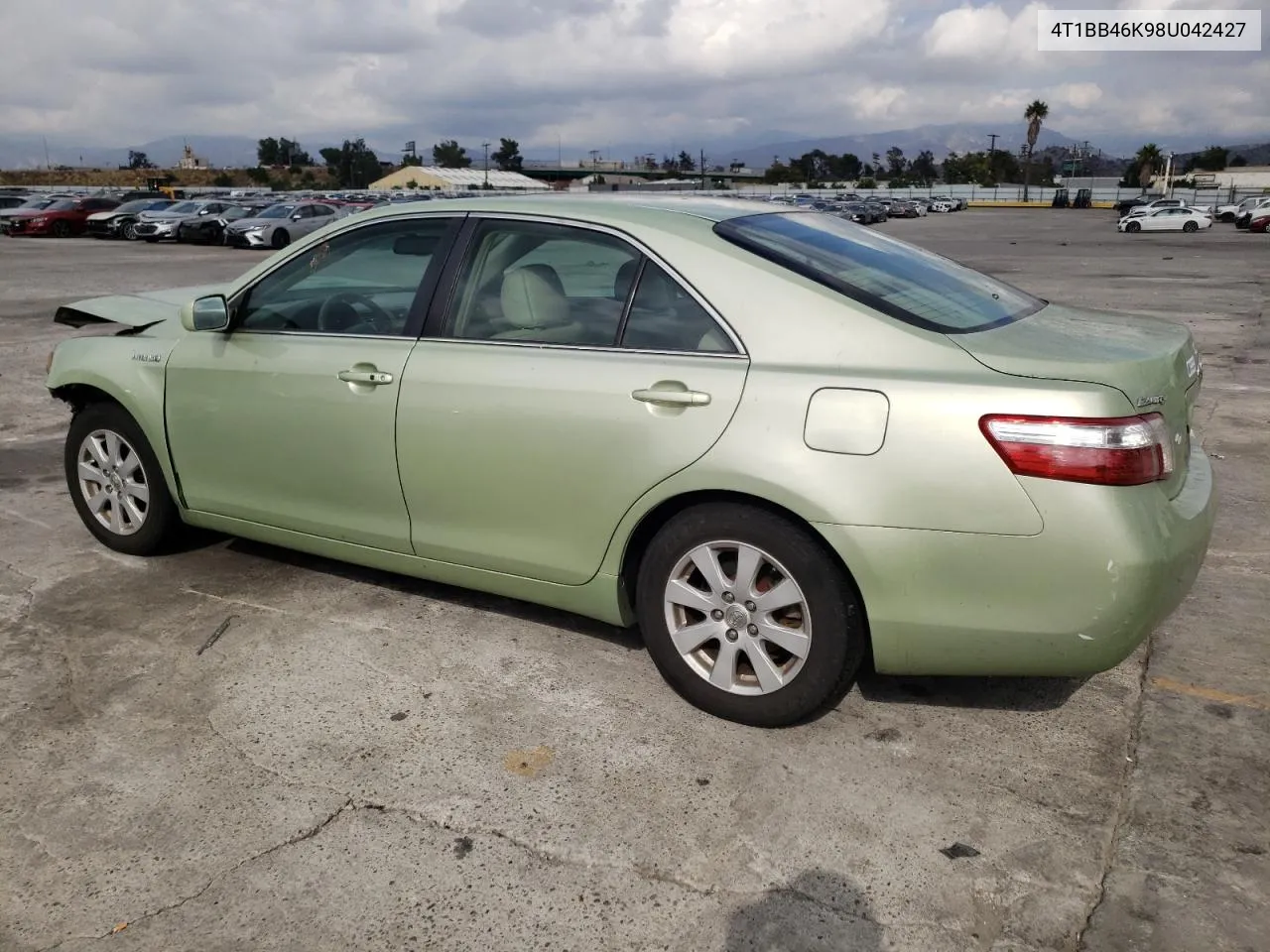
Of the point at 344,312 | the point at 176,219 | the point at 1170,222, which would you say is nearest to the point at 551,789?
the point at 344,312

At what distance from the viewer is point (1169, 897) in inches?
99.9

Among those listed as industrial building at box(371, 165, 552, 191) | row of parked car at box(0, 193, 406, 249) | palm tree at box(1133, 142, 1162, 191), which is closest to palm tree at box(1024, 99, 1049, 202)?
palm tree at box(1133, 142, 1162, 191)

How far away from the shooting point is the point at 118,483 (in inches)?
188

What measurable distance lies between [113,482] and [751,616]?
3.19 meters

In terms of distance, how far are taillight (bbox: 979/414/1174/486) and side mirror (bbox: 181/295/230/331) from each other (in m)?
2.94

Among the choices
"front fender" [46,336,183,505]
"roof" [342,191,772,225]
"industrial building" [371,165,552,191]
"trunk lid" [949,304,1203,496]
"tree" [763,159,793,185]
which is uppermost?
"roof" [342,191,772,225]

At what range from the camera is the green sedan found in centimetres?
285

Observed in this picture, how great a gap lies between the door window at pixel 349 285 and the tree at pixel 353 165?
130712 millimetres

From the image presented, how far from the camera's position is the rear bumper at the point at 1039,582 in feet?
9.09

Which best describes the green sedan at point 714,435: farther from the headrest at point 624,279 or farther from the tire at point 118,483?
the tire at point 118,483

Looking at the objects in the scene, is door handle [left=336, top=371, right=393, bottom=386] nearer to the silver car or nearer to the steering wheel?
the steering wheel

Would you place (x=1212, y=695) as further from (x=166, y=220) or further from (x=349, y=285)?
(x=166, y=220)

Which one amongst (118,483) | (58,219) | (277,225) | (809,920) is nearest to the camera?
(809,920)

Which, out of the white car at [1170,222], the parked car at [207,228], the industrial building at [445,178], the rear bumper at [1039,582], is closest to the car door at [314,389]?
the rear bumper at [1039,582]
